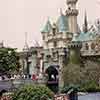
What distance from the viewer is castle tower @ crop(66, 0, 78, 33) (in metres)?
91.2

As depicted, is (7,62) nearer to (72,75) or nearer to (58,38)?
(72,75)

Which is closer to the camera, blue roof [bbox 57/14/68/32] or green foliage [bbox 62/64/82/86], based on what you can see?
green foliage [bbox 62/64/82/86]

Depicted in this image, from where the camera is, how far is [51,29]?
96938 millimetres

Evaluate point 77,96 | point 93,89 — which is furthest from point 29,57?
point 77,96

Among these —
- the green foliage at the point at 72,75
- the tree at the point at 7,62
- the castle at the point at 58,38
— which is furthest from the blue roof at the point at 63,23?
the tree at the point at 7,62

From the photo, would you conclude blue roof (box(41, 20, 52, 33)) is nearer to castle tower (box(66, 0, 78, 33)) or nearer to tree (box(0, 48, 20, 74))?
castle tower (box(66, 0, 78, 33))

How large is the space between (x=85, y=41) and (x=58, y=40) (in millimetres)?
7286

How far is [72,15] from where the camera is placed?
9231cm

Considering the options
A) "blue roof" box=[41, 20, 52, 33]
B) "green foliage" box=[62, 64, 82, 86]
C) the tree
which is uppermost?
"blue roof" box=[41, 20, 52, 33]

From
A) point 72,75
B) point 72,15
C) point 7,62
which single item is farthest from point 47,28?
point 7,62

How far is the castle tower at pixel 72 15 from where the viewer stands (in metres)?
91.2

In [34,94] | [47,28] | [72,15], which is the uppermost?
[72,15]

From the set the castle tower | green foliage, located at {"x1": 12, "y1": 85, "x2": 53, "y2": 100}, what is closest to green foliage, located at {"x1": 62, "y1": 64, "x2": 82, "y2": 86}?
the castle tower

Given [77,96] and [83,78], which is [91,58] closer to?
[83,78]
